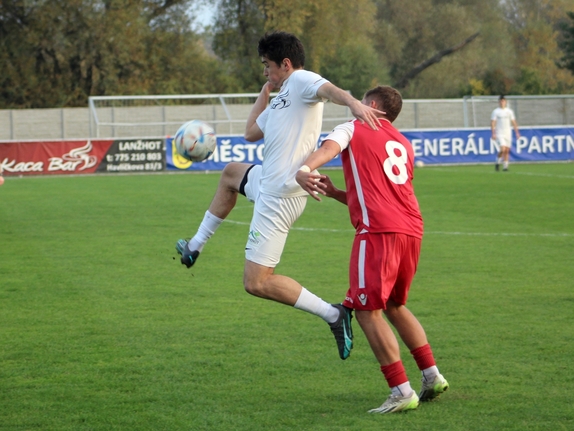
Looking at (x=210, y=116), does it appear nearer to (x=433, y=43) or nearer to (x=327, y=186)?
(x=327, y=186)

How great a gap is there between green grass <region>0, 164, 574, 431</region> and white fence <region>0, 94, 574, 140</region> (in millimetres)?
17865

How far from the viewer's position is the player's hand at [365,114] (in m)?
4.96

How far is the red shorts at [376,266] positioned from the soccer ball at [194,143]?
2084mm

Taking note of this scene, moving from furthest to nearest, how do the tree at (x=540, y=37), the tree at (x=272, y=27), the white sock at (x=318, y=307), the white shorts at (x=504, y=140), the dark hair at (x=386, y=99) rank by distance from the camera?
the tree at (x=540, y=37), the tree at (x=272, y=27), the white shorts at (x=504, y=140), the white sock at (x=318, y=307), the dark hair at (x=386, y=99)

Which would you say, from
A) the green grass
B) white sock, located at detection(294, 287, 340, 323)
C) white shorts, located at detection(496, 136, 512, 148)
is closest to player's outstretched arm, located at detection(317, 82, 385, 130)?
white sock, located at detection(294, 287, 340, 323)

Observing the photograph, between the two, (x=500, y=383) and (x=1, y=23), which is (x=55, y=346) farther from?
(x=1, y=23)

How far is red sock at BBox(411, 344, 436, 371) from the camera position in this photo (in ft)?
17.6

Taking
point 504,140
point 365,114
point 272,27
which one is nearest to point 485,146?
point 504,140

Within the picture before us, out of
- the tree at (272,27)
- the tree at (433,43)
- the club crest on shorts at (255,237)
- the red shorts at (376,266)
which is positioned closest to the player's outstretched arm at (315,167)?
the red shorts at (376,266)

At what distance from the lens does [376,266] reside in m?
5.02

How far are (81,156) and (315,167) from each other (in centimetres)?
2346

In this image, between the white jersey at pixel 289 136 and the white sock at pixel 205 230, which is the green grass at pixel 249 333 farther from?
the white jersey at pixel 289 136

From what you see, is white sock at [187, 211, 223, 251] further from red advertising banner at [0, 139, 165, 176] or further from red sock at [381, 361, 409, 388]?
red advertising banner at [0, 139, 165, 176]

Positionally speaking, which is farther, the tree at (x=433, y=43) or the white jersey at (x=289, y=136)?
the tree at (x=433, y=43)
